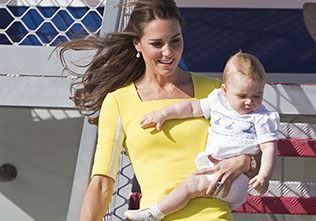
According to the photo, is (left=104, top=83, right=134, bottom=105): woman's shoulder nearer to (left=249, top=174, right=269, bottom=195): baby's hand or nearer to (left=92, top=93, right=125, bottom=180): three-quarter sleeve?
(left=92, top=93, right=125, bottom=180): three-quarter sleeve

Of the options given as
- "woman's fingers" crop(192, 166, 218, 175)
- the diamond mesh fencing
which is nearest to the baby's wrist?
"woman's fingers" crop(192, 166, 218, 175)

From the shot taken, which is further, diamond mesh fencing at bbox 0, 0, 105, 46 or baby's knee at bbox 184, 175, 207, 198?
diamond mesh fencing at bbox 0, 0, 105, 46

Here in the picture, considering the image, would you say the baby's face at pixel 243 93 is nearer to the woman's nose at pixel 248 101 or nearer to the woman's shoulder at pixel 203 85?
the woman's nose at pixel 248 101

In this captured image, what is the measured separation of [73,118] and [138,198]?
2.08m

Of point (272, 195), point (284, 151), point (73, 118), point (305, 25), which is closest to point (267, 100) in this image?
point (284, 151)

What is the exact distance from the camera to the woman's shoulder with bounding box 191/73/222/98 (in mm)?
1981

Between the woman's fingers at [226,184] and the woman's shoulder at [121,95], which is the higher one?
the woman's shoulder at [121,95]

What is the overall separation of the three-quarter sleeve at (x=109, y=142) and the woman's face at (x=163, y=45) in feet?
0.67

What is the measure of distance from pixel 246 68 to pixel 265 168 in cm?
32

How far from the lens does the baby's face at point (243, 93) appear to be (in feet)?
5.91

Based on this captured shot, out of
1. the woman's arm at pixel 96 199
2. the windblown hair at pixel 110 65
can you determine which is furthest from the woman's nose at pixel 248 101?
the woman's arm at pixel 96 199

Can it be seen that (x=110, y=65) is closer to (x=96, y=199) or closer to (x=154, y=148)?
(x=154, y=148)

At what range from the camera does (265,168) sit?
1.75 m

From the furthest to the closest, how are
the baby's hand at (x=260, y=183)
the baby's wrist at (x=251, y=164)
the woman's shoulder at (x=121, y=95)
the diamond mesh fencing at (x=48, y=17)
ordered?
the diamond mesh fencing at (x=48, y=17) < the woman's shoulder at (x=121, y=95) < the baby's wrist at (x=251, y=164) < the baby's hand at (x=260, y=183)
